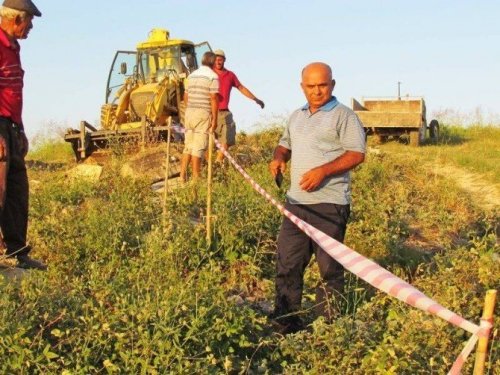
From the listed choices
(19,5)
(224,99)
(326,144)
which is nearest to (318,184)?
(326,144)

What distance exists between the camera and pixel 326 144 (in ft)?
15.9

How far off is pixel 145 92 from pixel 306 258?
34.3 feet

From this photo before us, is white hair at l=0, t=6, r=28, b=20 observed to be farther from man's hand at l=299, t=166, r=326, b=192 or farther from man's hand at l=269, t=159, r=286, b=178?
man's hand at l=299, t=166, r=326, b=192

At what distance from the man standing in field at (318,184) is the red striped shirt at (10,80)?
6.49ft

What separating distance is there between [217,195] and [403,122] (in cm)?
1101

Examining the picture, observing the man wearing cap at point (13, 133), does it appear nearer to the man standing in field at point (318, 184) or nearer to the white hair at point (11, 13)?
the white hair at point (11, 13)

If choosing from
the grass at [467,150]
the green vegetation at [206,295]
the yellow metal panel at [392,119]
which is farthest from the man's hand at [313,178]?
the yellow metal panel at [392,119]

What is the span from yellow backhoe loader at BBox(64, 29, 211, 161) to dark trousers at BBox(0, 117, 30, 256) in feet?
28.2

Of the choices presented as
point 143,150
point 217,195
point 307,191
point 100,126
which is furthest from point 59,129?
point 307,191

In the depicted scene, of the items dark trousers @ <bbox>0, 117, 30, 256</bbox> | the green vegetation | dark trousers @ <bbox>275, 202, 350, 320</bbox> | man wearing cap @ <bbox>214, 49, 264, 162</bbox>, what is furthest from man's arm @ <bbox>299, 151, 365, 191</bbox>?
man wearing cap @ <bbox>214, 49, 264, 162</bbox>

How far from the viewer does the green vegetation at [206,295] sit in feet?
12.7

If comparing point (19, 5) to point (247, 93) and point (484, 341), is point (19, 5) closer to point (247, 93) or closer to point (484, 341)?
point (484, 341)

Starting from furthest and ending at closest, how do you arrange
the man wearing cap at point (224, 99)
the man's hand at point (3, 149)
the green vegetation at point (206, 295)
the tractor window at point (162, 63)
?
1. the tractor window at point (162, 63)
2. the man wearing cap at point (224, 99)
3. the man's hand at point (3, 149)
4. the green vegetation at point (206, 295)

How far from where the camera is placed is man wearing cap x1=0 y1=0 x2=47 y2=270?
5.23 metres
